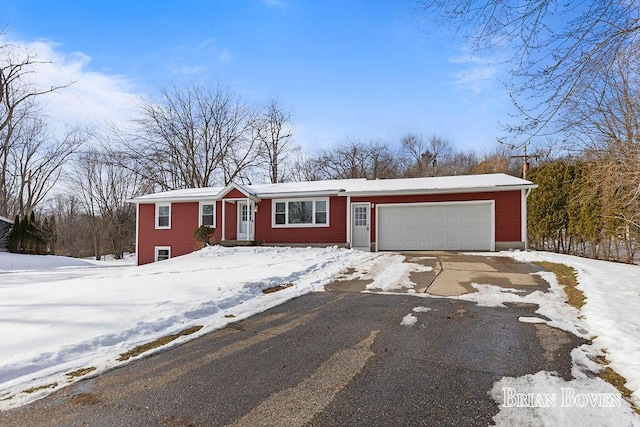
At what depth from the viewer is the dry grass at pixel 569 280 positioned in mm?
6065

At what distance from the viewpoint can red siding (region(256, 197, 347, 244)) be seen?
16.2 m

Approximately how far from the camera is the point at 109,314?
5324 millimetres

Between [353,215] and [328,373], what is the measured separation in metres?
12.9

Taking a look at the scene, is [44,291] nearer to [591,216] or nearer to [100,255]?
[591,216]

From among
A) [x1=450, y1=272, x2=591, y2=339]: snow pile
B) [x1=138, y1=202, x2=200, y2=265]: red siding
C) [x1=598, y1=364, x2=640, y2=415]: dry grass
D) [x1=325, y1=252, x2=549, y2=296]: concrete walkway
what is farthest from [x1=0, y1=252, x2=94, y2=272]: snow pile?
[x1=598, y1=364, x2=640, y2=415]: dry grass

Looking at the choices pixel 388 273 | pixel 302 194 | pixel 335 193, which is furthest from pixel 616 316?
pixel 302 194

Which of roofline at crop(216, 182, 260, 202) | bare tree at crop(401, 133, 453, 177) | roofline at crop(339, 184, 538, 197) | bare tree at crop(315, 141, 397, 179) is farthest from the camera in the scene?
bare tree at crop(401, 133, 453, 177)

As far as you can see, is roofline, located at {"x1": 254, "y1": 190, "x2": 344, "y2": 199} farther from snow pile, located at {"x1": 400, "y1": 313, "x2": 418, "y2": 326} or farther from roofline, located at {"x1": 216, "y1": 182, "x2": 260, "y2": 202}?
snow pile, located at {"x1": 400, "y1": 313, "x2": 418, "y2": 326}

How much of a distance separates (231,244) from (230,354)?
43.2 feet

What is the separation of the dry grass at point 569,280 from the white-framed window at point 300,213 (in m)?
8.80

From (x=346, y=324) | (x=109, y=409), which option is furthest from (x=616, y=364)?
(x=109, y=409)

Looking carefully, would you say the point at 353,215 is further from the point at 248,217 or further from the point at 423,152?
the point at 423,152

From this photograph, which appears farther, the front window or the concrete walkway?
the front window

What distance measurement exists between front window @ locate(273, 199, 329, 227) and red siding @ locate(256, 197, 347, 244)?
24 centimetres
